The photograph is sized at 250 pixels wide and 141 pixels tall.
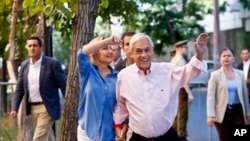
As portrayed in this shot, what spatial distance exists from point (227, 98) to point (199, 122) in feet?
16.5

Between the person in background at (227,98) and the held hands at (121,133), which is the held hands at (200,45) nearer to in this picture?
the held hands at (121,133)

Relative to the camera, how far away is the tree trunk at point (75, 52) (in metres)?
6.83

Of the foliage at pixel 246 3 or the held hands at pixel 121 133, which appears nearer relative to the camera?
the held hands at pixel 121 133

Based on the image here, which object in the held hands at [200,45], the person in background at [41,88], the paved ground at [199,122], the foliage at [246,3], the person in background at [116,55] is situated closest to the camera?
the held hands at [200,45]

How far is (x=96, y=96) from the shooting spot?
4930mm

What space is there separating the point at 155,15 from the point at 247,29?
1122 cm

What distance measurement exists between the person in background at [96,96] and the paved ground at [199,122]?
5.99m

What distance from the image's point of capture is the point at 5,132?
31.9ft

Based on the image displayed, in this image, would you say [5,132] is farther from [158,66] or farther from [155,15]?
[155,15]

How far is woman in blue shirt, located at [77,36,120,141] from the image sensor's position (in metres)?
4.92

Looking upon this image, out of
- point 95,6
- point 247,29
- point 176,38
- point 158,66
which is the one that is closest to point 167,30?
point 176,38

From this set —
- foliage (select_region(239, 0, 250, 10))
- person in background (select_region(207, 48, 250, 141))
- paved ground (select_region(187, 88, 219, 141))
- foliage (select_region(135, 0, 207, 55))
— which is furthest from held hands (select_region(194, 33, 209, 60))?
foliage (select_region(239, 0, 250, 10))

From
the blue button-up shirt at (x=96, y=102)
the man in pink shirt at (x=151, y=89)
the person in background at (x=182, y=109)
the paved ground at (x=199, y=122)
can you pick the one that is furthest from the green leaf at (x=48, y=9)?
the paved ground at (x=199, y=122)

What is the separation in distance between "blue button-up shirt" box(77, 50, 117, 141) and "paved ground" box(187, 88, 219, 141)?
601 cm
